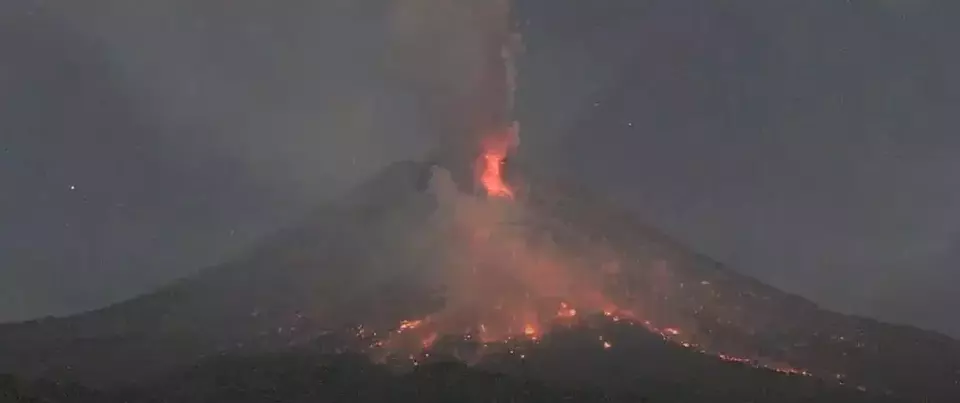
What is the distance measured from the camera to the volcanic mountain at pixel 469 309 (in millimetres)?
4203

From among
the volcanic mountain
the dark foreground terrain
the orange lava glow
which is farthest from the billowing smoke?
the dark foreground terrain

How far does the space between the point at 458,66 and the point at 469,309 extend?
1.68m

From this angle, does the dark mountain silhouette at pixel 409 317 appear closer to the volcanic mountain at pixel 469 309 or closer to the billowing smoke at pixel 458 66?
the volcanic mountain at pixel 469 309

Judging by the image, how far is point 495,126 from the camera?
4.33 m

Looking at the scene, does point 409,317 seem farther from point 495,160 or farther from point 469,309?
point 495,160

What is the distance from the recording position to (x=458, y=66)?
172 inches

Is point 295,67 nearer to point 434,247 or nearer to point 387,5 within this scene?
point 387,5

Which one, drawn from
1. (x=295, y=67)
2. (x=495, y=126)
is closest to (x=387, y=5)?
(x=295, y=67)

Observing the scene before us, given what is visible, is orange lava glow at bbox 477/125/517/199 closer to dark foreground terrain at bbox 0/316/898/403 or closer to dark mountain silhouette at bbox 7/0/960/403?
dark mountain silhouette at bbox 7/0/960/403

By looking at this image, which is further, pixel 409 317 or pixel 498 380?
pixel 409 317

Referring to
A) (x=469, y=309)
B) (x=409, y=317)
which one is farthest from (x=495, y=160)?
(x=409, y=317)

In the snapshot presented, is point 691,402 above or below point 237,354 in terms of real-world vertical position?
below

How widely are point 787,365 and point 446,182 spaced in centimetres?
267

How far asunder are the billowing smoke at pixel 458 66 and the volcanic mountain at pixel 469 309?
1.14 feet
